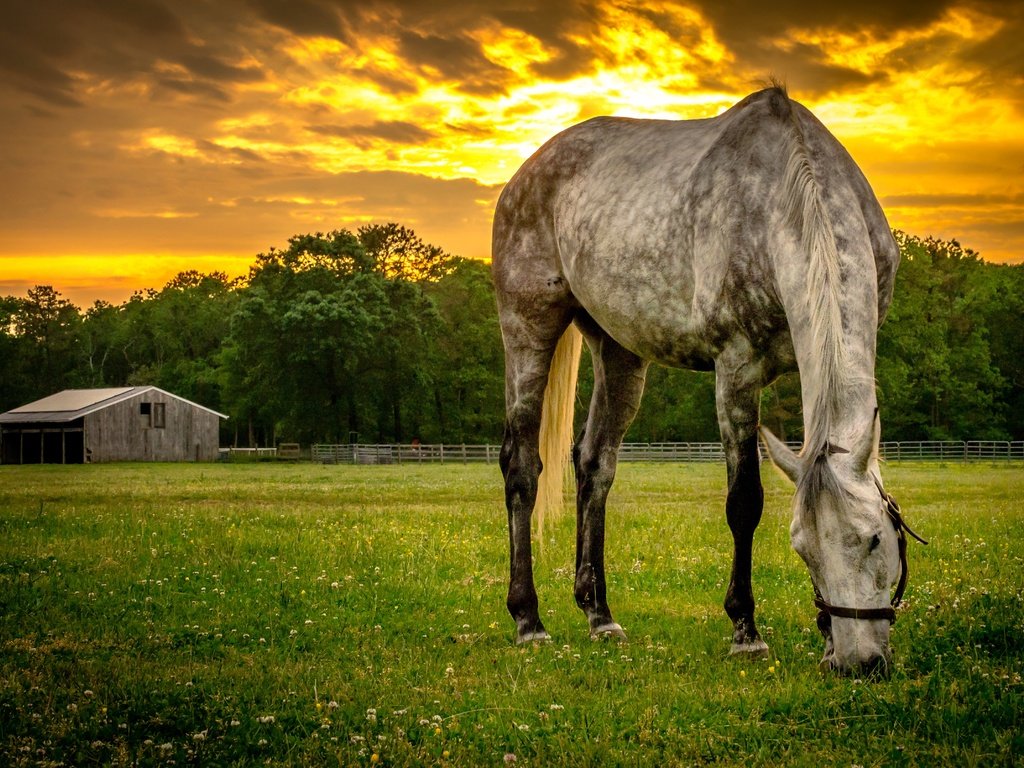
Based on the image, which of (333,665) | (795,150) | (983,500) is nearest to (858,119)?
(795,150)

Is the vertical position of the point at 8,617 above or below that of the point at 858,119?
below

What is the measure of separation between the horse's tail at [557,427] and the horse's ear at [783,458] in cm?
321

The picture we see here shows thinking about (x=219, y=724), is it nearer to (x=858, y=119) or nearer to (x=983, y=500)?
(x=858, y=119)

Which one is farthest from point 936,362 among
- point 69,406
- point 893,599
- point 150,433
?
point 893,599

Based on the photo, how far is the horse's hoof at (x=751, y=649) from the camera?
19.6 feet

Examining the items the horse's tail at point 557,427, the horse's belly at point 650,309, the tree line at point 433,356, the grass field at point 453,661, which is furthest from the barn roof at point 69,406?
the horse's belly at point 650,309

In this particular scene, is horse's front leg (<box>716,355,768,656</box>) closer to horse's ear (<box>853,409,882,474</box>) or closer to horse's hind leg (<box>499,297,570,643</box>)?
horse's ear (<box>853,409,882,474</box>)

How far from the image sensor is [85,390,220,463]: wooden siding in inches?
2454

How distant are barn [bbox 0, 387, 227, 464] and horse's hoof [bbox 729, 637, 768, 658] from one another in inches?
2433

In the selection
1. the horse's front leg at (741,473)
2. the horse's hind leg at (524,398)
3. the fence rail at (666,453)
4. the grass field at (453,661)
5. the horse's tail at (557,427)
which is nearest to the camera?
the grass field at (453,661)

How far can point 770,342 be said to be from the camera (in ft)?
18.7

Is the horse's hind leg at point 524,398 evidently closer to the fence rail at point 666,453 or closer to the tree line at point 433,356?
the tree line at point 433,356

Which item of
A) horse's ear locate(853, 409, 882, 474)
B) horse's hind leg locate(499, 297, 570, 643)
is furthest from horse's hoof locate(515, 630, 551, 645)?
horse's ear locate(853, 409, 882, 474)

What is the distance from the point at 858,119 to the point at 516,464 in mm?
7076
